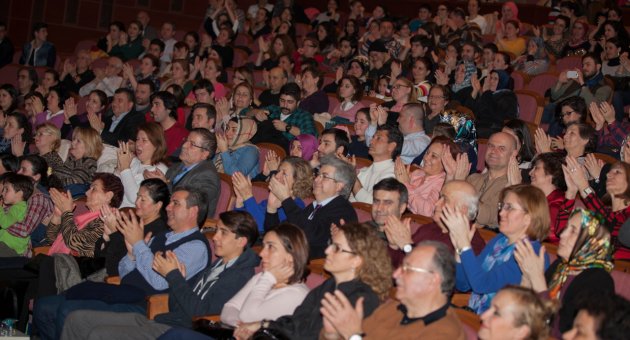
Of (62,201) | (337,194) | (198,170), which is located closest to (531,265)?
(337,194)

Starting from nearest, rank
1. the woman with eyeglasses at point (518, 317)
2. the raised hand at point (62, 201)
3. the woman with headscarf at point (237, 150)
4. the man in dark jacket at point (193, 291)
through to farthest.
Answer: the woman with eyeglasses at point (518, 317) < the man in dark jacket at point (193, 291) < the raised hand at point (62, 201) < the woman with headscarf at point (237, 150)

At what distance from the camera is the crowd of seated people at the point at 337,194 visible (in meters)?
3.02

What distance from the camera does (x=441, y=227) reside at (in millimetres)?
3652

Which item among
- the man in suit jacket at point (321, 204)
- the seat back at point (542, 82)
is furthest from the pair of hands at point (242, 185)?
the seat back at point (542, 82)

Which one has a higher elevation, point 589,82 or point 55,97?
point 589,82

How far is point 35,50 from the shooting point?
30.5 ft

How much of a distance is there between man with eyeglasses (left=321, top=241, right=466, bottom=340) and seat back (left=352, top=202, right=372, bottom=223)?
127 cm

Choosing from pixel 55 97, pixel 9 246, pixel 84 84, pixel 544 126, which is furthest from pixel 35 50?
pixel 544 126

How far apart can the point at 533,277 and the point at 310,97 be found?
4.08 metres

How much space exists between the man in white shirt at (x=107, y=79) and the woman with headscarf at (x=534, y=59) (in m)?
3.84

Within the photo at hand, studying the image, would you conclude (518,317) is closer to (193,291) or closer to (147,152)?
(193,291)

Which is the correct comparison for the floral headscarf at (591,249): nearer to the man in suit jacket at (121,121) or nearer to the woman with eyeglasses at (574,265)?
the woman with eyeglasses at (574,265)

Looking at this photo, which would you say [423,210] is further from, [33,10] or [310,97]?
[33,10]

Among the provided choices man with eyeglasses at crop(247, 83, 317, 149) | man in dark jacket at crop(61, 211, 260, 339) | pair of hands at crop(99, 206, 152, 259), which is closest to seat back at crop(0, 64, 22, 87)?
man with eyeglasses at crop(247, 83, 317, 149)
